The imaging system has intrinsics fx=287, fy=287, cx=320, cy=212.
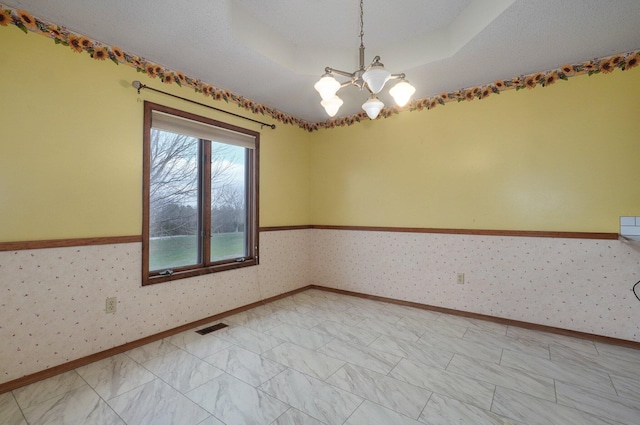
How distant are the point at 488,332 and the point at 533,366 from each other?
62 cm

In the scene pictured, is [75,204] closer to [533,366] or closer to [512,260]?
[533,366]

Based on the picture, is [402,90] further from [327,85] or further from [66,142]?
[66,142]

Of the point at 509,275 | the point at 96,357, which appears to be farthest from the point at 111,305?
the point at 509,275

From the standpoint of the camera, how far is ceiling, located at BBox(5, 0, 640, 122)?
2.00 metres

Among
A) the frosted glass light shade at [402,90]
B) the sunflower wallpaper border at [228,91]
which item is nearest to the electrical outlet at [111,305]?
the sunflower wallpaper border at [228,91]

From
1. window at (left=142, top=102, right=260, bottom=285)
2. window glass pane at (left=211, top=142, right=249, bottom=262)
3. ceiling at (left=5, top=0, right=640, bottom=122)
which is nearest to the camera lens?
ceiling at (left=5, top=0, right=640, bottom=122)

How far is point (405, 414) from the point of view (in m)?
1.66

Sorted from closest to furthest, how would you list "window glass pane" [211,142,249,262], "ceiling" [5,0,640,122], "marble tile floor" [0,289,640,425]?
"marble tile floor" [0,289,640,425]
"ceiling" [5,0,640,122]
"window glass pane" [211,142,249,262]

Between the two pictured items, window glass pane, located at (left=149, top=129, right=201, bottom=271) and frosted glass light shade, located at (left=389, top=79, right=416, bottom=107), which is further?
window glass pane, located at (left=149, top=129, right=201, bottom=271)

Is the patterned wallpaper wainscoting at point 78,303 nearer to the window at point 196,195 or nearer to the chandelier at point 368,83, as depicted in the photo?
the window at point 196,195

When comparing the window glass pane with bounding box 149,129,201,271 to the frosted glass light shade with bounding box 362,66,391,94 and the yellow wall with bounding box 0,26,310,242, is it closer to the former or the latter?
the yellow wall with bounding box 0,26,310,242

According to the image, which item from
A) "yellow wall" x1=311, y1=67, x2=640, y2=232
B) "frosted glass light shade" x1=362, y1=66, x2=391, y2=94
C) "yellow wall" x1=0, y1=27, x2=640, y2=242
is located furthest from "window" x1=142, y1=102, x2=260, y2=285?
"frosted glass light shade" x1=362, y1=66, x2=391, y2=94

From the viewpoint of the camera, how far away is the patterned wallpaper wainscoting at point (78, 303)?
193cm

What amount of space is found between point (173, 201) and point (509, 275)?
11.6 ft
